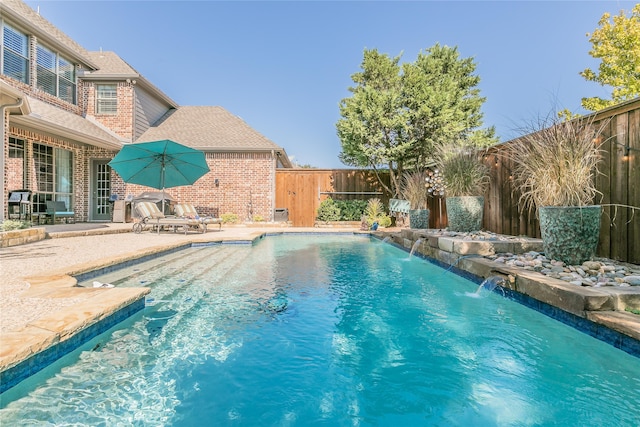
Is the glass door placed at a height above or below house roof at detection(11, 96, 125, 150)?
below

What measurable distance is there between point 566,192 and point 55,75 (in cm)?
1416

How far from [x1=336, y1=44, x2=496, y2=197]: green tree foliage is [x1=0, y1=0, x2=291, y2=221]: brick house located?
3.46 meters

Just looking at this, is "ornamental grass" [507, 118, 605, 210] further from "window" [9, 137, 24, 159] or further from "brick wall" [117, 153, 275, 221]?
"window" [9, 137, 24, 159]

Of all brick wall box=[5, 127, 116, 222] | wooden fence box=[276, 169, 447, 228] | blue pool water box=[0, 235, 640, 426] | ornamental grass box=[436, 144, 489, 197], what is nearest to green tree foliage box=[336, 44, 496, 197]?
wooden fence box=[276, 169, 447, 228]

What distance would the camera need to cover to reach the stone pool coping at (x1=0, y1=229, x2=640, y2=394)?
74.5 inches

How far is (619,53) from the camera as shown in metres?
12.2

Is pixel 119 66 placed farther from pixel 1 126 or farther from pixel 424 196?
pixel 424 196

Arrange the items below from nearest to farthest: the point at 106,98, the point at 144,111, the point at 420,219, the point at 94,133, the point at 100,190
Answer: the point at 420,219 → the point at 94,133 → the point at 100,190 → the point at 106,98 → the point at 144,111

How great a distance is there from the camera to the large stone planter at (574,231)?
3.41 meters

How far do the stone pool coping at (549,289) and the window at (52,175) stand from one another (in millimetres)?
11486

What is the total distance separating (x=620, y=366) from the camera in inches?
81.9

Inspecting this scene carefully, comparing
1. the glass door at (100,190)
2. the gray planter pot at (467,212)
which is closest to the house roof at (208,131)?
the glass door at (100,190)

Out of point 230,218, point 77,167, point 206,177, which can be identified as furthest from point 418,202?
point 77,167

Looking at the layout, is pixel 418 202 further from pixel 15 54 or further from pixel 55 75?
pixel 55 75
